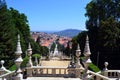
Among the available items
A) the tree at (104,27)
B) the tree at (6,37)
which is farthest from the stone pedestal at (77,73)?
the tree at (104,27)

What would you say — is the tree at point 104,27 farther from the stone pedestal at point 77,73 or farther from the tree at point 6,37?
the stone pedestal at point 77,73

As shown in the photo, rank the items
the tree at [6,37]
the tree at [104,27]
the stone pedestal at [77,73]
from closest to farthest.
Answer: the stone pedestal at [77,73] → the tree at [6,37] → the tree at [104,27]

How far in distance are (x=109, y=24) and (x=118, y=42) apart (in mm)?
2541

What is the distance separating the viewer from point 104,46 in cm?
4144

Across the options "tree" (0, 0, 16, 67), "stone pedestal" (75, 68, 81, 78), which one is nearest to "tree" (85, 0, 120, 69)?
"tree" (0, 0, 16, 67)

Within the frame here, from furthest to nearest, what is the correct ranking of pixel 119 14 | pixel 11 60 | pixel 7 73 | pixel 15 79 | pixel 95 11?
pixel 95 11
pixel 119 14
pixel 11 60
pixel 7 73
pixel 15 79

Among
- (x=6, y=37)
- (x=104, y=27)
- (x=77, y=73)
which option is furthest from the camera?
(x=104, y=27)

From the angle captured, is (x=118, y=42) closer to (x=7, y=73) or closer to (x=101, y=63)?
(x=101, y=63)

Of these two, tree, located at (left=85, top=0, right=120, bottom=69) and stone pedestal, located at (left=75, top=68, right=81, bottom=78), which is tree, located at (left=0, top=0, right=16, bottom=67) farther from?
stone pedestal, located at (left=75, top=68, right=81, bottom=78)

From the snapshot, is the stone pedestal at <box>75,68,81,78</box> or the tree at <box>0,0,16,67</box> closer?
the stone pedestal at <box>75,68,81,78</box>

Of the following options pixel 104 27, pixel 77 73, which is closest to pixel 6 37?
pixel 104 27

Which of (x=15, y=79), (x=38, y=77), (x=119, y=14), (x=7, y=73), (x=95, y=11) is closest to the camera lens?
(x=15, y=79)

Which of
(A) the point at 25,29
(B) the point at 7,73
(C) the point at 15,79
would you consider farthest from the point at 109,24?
(C) the point at 15,79

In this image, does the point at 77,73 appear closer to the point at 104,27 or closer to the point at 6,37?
the point at 6,37
